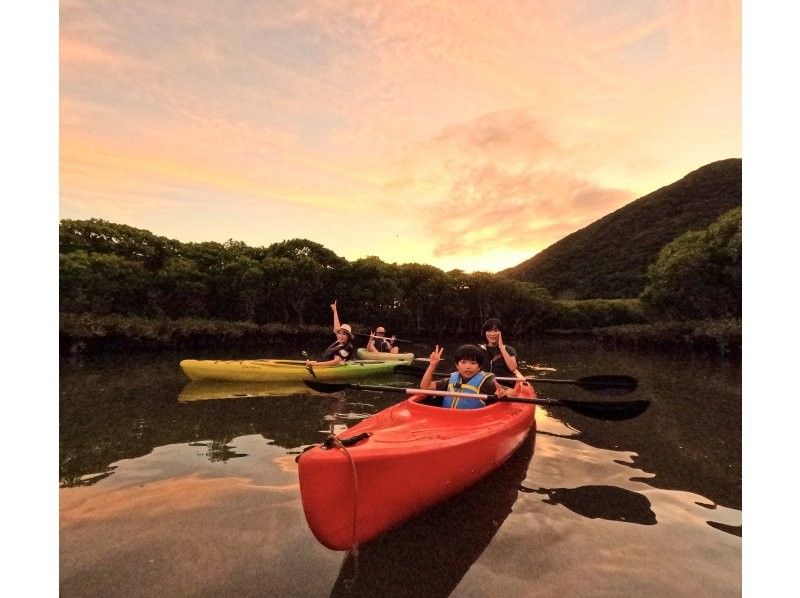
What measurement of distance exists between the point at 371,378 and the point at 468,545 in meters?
11.1

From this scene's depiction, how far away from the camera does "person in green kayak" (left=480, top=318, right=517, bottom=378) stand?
9562 millimetres

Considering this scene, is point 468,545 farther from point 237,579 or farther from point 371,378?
point 371,378

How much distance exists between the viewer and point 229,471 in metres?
6.85

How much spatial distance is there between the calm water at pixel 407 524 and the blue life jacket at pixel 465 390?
1.16 m

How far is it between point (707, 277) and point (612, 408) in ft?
112

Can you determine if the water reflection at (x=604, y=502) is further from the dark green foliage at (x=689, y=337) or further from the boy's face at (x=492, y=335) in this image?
the dark green foliage at (x=689, y=337)

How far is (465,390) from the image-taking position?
6.62m

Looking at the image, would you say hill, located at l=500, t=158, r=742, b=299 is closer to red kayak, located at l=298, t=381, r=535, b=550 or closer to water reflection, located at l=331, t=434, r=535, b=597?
red kayak, located at l=298, t=381, r=535, b=550

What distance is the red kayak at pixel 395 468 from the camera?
3822 mm

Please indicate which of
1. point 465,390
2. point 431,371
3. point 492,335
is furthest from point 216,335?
point 465,390

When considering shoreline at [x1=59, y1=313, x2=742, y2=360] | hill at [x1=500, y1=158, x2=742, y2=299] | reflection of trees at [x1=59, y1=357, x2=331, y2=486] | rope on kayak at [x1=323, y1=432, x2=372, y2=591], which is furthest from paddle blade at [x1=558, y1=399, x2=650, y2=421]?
hill at [x1=500, y1=158, x2=742, y2=299]

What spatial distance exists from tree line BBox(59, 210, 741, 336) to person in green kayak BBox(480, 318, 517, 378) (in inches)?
1157

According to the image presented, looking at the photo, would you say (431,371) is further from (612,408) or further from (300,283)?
(300,283)

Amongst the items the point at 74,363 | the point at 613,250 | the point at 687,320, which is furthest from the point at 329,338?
the point at 613,250
